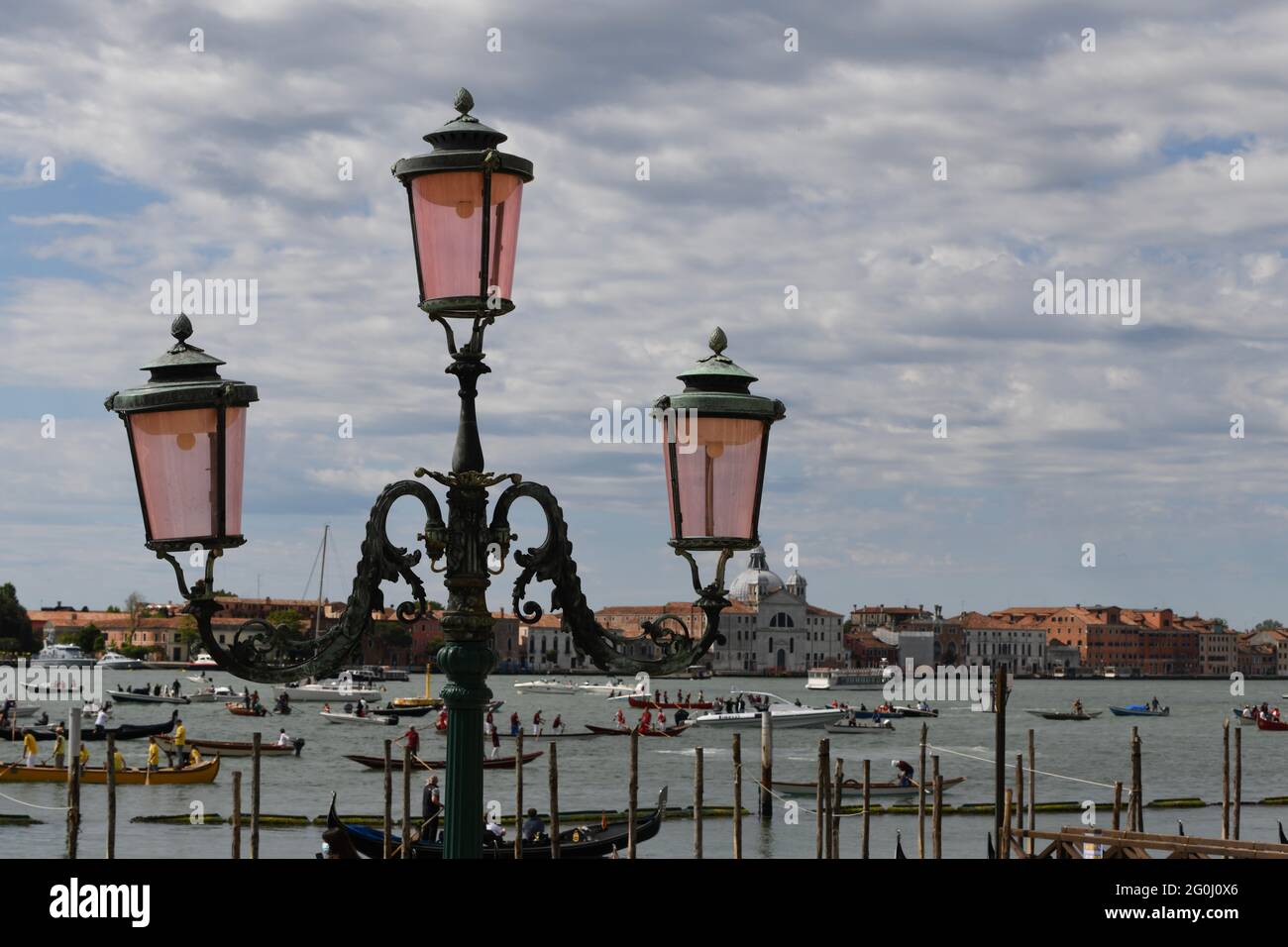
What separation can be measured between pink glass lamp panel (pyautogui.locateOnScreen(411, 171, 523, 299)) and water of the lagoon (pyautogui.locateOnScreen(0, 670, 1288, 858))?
87.0ft

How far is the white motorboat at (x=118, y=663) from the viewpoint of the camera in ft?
468

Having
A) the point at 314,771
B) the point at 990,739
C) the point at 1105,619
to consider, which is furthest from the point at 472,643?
the point at 1105,619

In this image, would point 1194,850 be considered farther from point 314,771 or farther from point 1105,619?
point 1105,619

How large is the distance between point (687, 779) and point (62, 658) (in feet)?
332

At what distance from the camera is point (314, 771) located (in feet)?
156

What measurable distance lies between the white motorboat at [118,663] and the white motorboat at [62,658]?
1.06m

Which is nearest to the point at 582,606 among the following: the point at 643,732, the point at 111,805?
the point at 111,805

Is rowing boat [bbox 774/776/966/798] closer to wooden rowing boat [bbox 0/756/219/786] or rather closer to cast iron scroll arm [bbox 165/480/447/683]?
wooden rowing boat [bbox 0/756/219/786]

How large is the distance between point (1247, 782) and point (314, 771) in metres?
27.6

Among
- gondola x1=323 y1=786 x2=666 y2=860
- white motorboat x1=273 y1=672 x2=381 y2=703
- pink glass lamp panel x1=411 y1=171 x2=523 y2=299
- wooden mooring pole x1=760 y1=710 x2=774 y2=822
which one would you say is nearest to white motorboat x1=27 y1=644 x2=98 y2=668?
white motorboat x1=273 y1=672 x2=381 y2=703

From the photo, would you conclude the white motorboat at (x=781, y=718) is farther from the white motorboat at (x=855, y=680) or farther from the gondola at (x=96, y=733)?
the white motorboat at (x=855, y=680)

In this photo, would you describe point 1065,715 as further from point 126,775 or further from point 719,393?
point 719,393

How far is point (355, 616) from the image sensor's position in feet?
15.0

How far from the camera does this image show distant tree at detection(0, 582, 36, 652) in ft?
393
